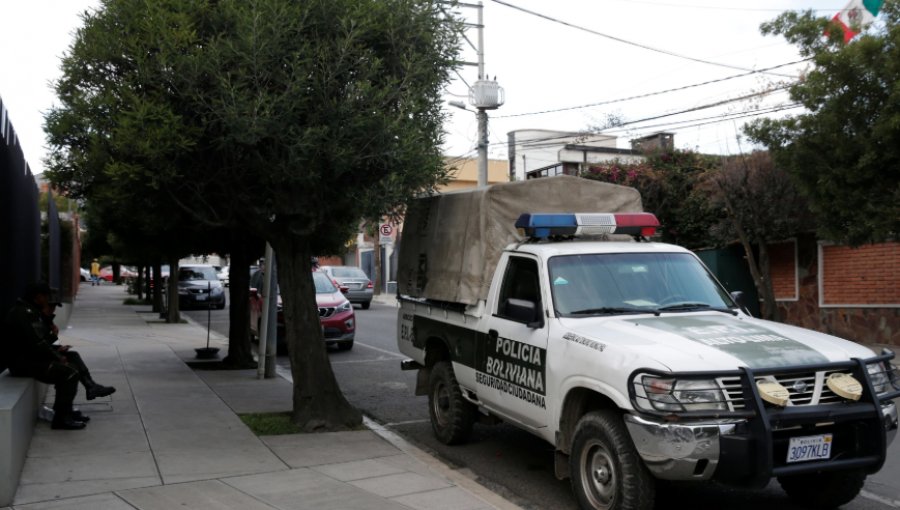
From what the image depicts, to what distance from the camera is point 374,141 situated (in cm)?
775

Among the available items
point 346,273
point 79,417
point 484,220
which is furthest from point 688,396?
point 346,273

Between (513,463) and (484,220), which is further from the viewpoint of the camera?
(484,220)

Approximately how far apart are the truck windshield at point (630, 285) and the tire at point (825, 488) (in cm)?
137

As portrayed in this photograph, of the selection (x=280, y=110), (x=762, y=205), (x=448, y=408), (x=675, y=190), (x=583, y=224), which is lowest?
(x=448, y=408)

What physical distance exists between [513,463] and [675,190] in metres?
16.2

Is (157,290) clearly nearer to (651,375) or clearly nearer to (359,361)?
(359,361)

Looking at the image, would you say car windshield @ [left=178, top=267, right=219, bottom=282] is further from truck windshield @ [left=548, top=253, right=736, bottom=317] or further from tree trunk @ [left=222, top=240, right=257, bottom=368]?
truck windshield @ [left=548, top=253, right=736, bottom=317]

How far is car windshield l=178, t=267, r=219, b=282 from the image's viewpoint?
31.5 m

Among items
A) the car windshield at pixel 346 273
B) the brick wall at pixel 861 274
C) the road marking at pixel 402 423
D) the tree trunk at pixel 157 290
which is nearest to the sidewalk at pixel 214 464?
the road marking at pixel 402 423

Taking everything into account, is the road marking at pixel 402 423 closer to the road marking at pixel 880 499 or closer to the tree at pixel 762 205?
the road marking at pixel 880 499

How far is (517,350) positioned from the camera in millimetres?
6355

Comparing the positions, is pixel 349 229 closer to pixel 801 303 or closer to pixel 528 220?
pixel 528 220

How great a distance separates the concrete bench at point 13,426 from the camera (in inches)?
224

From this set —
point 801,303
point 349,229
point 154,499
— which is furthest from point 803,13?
point 154,499
